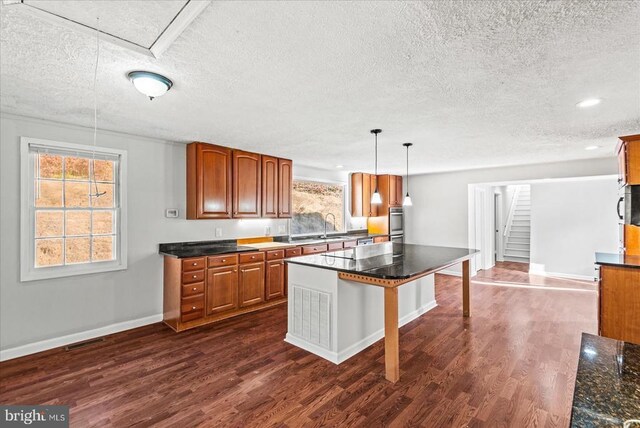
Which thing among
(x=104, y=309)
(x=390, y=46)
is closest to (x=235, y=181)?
(x=104, y=309)

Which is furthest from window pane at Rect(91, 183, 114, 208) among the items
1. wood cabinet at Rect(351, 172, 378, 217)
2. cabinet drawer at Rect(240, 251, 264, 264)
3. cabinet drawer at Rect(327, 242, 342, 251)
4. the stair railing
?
the stair railing

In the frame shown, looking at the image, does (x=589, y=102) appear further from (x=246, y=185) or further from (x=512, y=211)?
(x=512, y=211)

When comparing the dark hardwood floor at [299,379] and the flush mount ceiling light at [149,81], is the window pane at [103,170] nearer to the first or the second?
the dark hardwood floor at [299,379]

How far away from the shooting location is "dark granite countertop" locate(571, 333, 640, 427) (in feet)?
2.44

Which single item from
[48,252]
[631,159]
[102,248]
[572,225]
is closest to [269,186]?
[102,248]

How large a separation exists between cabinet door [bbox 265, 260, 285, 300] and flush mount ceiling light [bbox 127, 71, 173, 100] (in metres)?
2.95

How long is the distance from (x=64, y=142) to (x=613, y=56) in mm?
4787

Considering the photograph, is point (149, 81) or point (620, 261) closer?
point (149, 81)

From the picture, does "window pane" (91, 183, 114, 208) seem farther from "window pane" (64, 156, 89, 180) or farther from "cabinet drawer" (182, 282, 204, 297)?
"cabinet drawer" (182, 282, 204, 297)

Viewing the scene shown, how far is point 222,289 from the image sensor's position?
158 inches

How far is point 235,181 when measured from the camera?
4.45 meters

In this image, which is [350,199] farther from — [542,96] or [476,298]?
[542,96]

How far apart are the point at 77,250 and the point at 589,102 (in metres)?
5.34

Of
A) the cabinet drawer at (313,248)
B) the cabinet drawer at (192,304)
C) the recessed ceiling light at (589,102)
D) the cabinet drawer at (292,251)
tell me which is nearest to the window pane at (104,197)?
the cabinet drawer at (192,304)
